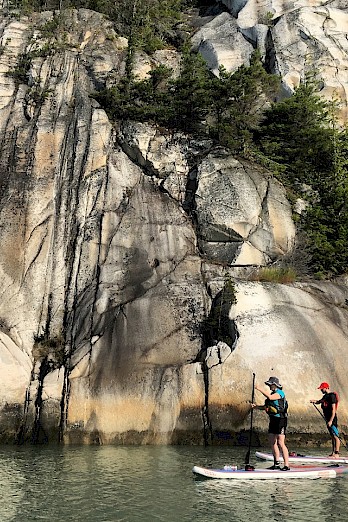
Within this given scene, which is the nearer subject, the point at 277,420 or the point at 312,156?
the point at 277,420

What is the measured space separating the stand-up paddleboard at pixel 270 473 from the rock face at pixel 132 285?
3906 millimetres

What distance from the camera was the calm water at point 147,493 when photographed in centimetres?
769

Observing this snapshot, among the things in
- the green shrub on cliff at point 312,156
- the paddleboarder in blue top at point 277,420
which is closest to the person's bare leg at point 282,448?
the paddleboarder in blue top at point 277,420

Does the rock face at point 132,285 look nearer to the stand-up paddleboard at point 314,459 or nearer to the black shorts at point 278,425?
the stand-up paddleboard at point 314,459

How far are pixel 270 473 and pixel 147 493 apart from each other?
2894mm

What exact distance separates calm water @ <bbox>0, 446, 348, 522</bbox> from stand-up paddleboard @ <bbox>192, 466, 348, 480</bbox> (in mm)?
184

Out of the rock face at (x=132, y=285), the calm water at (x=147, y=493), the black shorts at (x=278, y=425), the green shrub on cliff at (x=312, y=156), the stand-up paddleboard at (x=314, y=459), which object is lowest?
the calm water at (x=147, y=493)

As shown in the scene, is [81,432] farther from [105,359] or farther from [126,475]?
[126,475]

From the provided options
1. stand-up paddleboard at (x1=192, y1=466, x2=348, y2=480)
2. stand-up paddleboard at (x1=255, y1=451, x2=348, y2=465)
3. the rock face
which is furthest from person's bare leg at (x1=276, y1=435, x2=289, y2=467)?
the rock face

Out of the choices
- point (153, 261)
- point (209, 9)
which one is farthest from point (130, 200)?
point (209, 9)

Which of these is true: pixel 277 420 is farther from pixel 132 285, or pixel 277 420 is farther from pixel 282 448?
pixel 132 285

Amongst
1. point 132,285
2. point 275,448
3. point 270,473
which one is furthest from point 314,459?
point 132,285

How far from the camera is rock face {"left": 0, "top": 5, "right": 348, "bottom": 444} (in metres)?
15.3

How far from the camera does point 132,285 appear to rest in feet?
59.5
